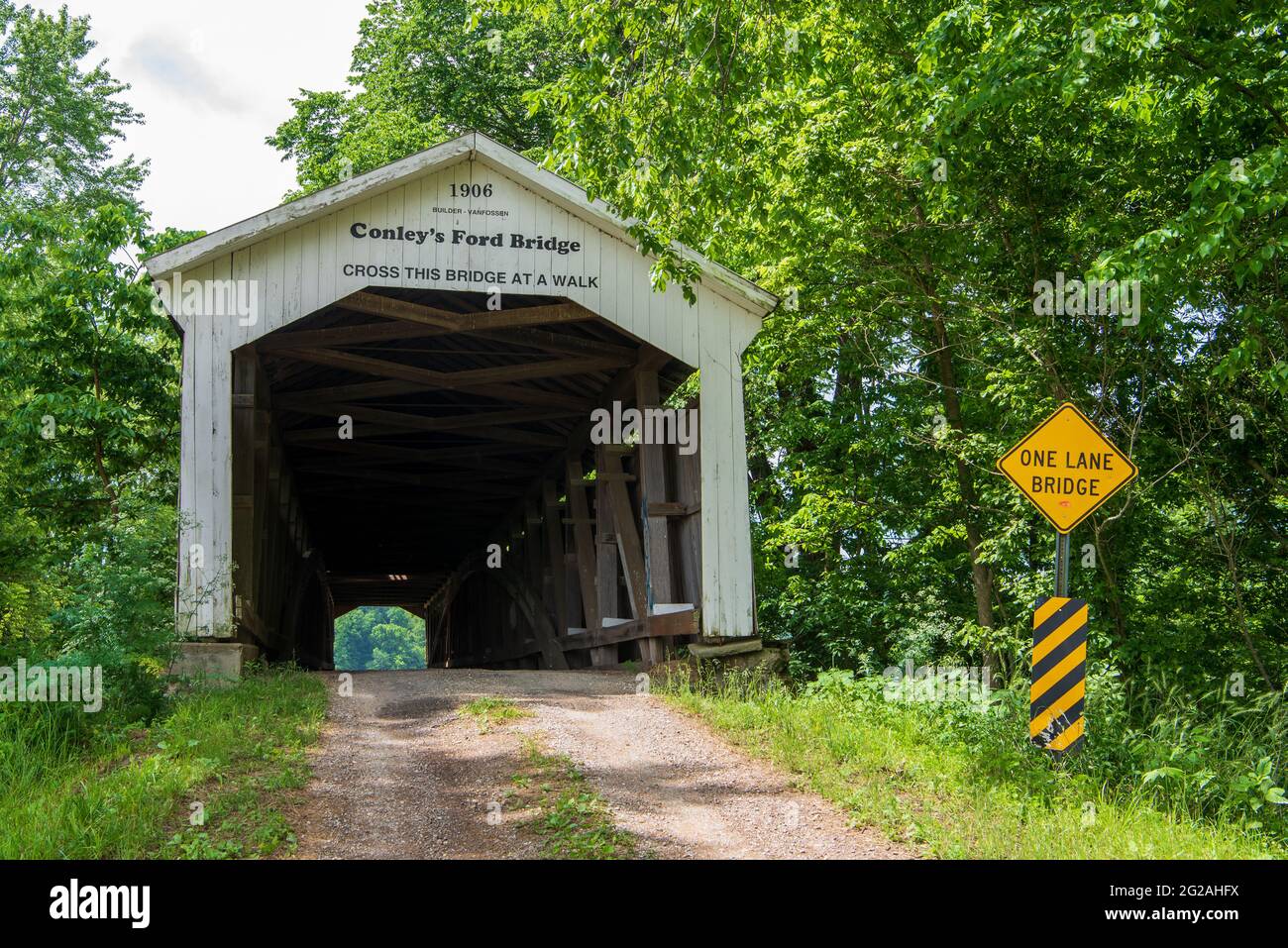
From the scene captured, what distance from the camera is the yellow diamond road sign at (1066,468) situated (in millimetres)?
6660

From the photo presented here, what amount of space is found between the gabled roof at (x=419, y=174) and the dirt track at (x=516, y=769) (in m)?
4.09

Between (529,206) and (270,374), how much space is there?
13.2ft

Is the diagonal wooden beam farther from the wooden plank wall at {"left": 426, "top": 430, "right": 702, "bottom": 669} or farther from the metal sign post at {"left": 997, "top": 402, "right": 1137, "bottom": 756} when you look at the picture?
the metal sign post at {"left": 997, "top": 402, "right": 1137, "bottom": 756}

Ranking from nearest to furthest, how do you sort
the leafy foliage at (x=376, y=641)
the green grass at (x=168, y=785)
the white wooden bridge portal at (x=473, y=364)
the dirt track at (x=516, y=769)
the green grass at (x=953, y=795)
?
the green grass at (x=168, y=785) → the green grass at (x=953, y=795) → the dirt track at (x=516, y=769) → the white wooden bridge portal at (x=473, y=364) → the leafy foliage at (x=376, y=641)

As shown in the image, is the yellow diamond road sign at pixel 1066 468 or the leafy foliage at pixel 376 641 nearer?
the yellow diamond road sign at pixel 1066 468

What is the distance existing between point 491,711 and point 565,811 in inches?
122

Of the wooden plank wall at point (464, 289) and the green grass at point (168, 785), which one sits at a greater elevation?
the wooden plank wall at point (464, 289)

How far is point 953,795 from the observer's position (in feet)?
20.3

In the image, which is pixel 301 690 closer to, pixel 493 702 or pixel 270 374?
pixel 493 702

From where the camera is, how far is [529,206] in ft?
36.1

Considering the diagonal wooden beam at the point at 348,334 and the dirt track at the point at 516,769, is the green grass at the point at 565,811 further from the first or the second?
the diagonal wooden beam at the point at 348,334

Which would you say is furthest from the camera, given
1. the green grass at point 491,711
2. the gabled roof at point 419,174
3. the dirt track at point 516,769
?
the gabled roof at point 419,174

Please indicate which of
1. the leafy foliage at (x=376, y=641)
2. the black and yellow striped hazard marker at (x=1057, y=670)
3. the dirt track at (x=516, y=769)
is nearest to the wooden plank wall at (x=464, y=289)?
the dirt track at (x=516, y=769)
